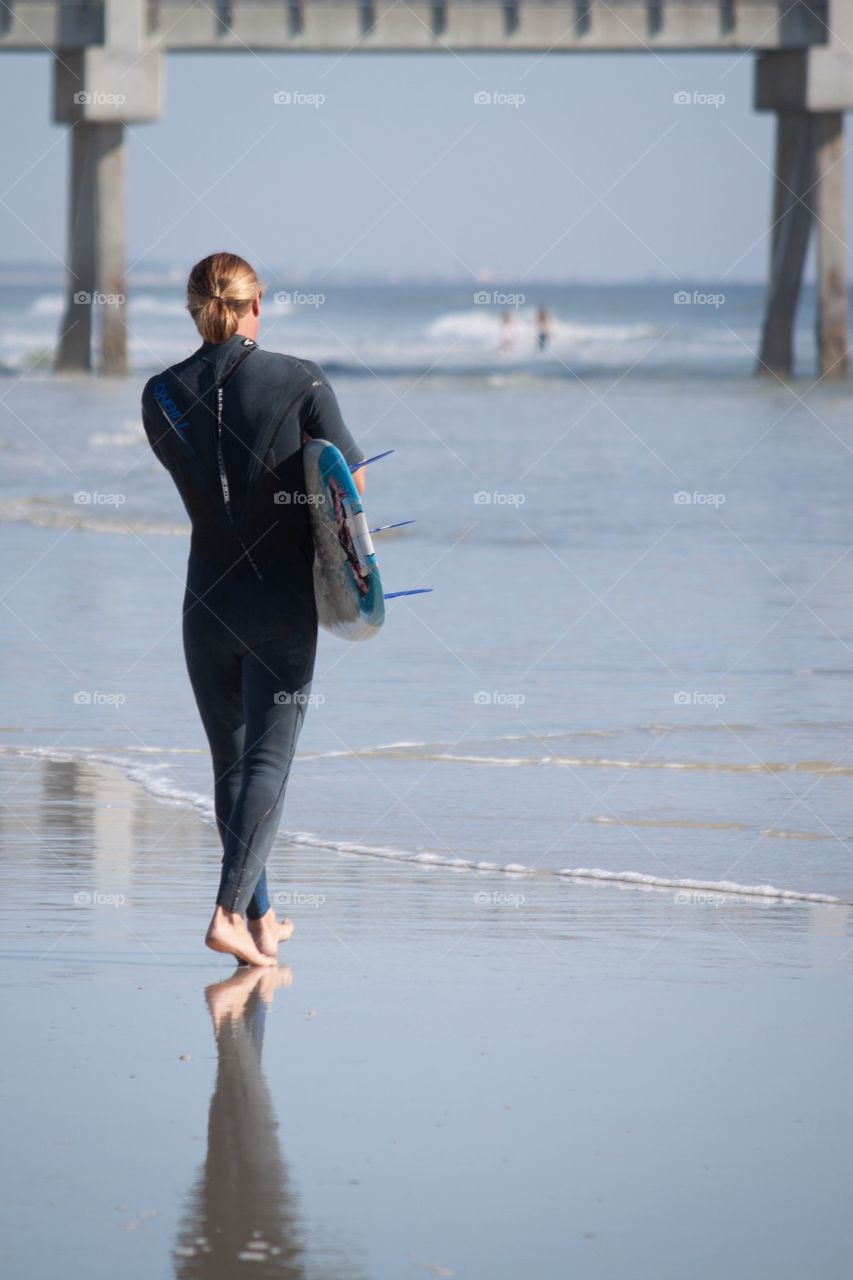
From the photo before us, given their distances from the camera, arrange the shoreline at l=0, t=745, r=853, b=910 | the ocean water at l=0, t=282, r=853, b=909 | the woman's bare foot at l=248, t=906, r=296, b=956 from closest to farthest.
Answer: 1. the woman's bare foot at l=248, t=906, r=296, b=956
2. the shoreline at l=0, t=745, r=853, b=910
3. the ocean water at l=0, t=282, r=853, b=909

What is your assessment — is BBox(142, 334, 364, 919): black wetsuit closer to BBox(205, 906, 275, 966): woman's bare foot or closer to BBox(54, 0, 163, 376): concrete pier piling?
BBox(205, 906, 275, 966): woman's bare foot

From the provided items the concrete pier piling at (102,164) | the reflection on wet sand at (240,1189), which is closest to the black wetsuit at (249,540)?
the reflection on wet sand at (240,1189)

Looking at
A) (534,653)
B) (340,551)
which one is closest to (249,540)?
(340,551)

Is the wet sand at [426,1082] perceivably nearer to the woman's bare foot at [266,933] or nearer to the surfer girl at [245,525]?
the woman's bare foot at [266,933]

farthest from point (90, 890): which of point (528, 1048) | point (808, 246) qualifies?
point (808, 246)

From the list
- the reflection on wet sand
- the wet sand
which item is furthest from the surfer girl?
the reflection on wet sand

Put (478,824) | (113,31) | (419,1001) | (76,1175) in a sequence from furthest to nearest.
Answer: (113,31) < (478,824) < (419,1001) < (76,1175)

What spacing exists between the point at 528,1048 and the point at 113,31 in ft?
91.9

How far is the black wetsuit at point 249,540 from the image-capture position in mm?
4172

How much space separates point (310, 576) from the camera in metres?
4.27

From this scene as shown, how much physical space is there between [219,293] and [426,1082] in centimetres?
165

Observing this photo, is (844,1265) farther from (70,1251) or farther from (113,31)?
(113,31)

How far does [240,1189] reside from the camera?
3070 millimetres

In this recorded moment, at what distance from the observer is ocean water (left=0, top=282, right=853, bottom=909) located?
5.95 metres
